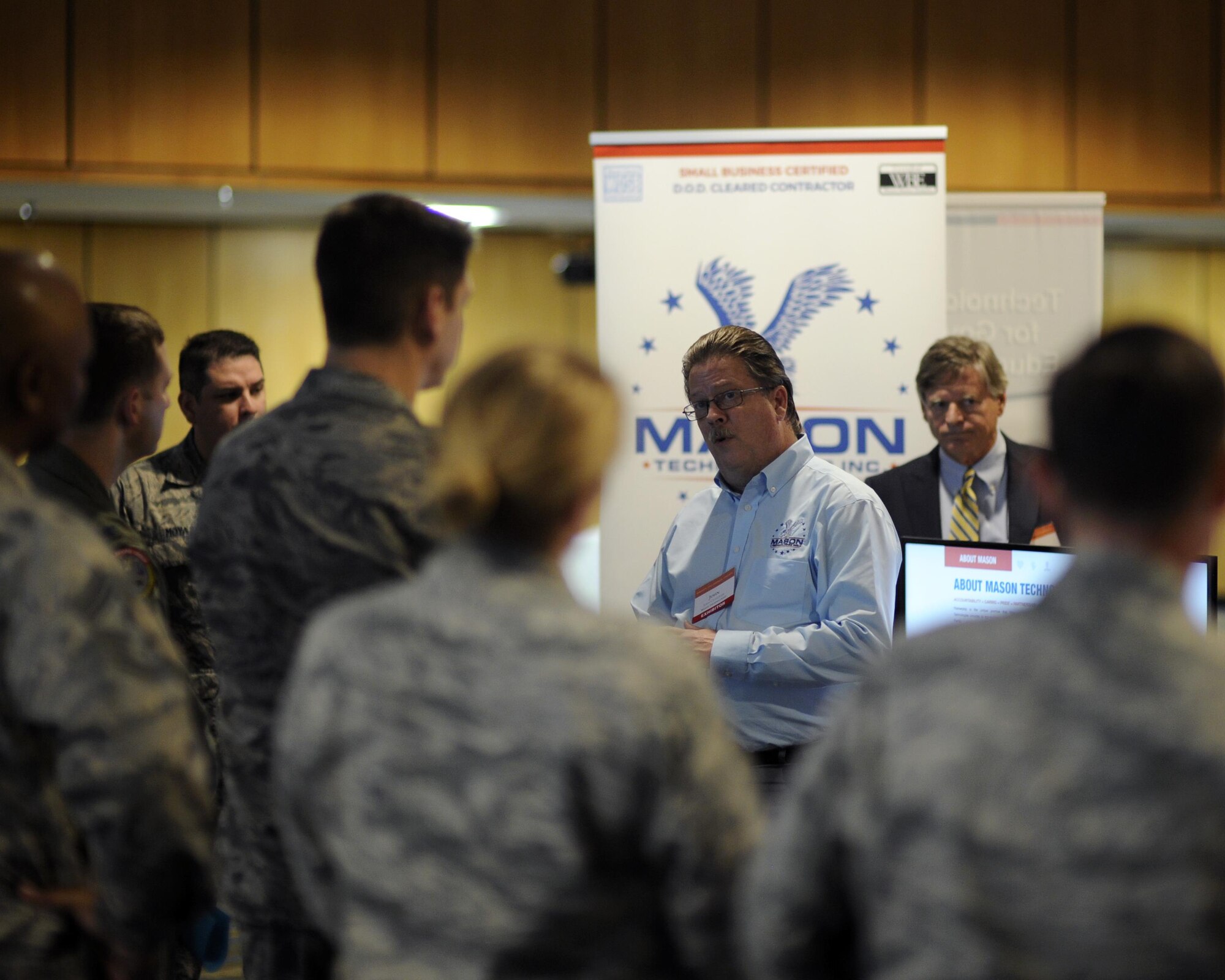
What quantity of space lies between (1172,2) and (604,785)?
225 inches

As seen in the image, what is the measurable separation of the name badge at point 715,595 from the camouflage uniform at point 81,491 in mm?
1147

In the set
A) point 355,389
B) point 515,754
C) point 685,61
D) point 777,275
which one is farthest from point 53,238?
point 515,754

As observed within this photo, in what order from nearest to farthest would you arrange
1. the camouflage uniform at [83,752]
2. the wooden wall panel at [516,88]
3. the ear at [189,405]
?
the camouflage uniform at [83,752], the ear at [189,405], the wooden wall panel at [516,88]

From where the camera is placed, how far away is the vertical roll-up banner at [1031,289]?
462cm

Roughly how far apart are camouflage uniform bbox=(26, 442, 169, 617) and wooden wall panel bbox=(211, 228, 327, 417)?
4162 millimetres

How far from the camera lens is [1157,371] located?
0.89 m

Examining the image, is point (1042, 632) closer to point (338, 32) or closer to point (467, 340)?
point (338, 32)

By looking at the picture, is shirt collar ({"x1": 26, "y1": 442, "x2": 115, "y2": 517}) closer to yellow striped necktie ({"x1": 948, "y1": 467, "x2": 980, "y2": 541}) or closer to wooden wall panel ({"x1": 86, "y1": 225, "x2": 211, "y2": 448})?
yellow striped necktie ({"x1": 948, "y1": 467, "x2": 980, "y2": 541})

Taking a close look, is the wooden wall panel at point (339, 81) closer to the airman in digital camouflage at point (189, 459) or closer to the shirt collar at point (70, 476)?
the airman in digital camouflage at point (189, 459)

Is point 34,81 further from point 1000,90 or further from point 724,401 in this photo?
point 1000,90

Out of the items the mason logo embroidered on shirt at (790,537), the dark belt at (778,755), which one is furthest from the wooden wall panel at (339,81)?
the dark belt at (778,755)

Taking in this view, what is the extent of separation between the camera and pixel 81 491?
200 cm

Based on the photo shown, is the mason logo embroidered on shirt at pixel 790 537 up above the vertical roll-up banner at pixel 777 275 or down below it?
below

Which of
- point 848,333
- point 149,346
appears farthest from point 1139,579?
point 848,333
